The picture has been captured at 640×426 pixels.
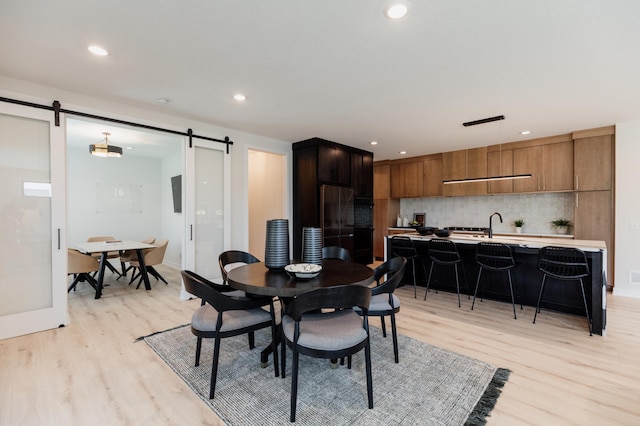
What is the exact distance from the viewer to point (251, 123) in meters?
4.35

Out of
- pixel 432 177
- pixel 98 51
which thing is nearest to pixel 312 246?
pixel 98 51

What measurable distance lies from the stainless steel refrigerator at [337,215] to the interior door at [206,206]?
1600 mm

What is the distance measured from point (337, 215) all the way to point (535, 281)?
3.03m

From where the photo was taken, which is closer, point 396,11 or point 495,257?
point 396,11

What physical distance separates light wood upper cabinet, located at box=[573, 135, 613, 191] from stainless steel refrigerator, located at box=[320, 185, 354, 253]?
12.2ft

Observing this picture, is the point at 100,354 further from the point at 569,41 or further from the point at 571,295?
the point at 571,295

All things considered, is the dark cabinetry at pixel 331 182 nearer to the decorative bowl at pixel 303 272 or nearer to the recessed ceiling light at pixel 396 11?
the decorative bowl at pixel 303 272

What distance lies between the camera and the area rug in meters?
1.79

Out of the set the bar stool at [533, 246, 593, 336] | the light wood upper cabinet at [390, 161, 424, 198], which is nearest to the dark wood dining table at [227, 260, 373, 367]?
the bar stool at [533, 246, 593, 336]

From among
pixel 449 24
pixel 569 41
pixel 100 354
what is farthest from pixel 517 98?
pixel 100 354

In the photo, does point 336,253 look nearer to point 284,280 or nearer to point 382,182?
point 284,280

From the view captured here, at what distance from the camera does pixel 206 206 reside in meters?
4.39

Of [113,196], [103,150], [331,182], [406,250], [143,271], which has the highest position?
[103,150]

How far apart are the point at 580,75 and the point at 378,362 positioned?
10.6 feet
